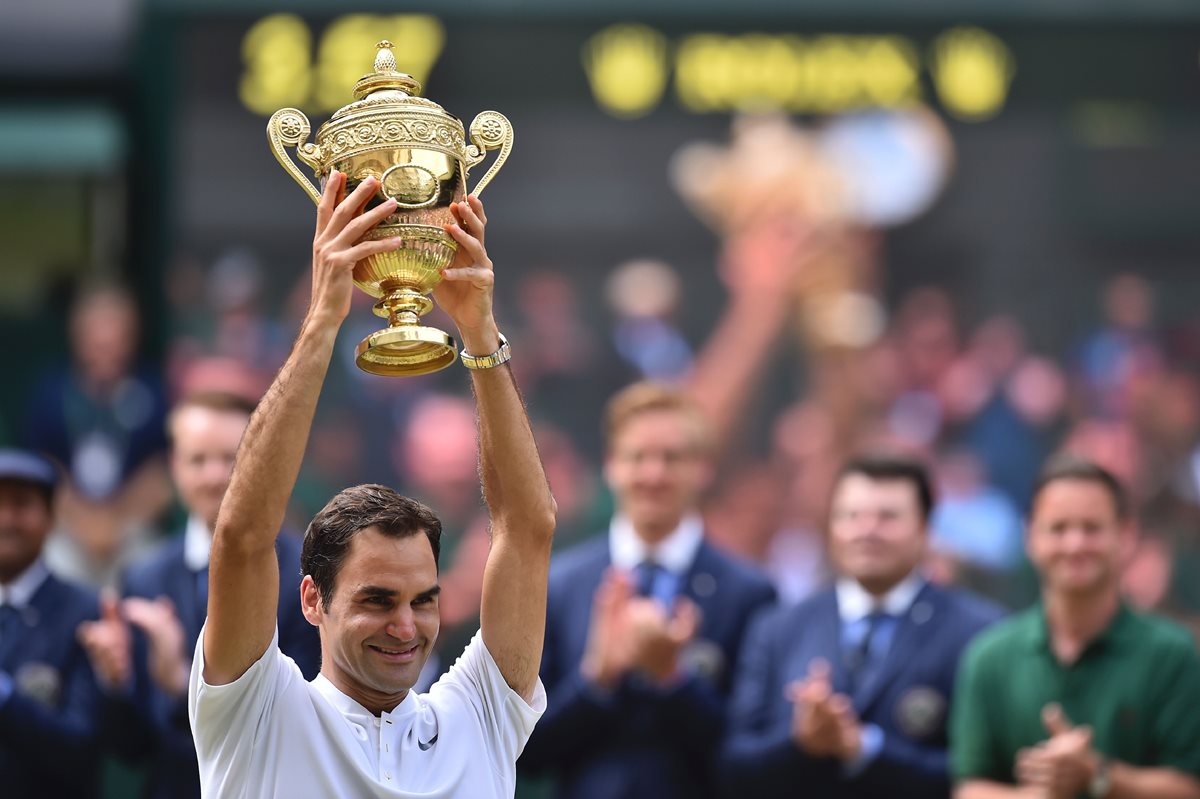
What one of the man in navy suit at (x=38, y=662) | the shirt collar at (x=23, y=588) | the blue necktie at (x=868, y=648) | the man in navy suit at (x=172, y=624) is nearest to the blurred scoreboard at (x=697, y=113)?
the man in navy suit at (x=38, y=662)

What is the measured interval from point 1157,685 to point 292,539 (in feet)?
7.99

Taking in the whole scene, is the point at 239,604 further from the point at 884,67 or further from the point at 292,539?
the point at 884,67

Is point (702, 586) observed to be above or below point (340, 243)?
below

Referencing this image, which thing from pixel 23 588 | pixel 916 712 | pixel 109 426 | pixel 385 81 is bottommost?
pixel 916 712

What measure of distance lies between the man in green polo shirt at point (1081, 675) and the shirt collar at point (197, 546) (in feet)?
7.40

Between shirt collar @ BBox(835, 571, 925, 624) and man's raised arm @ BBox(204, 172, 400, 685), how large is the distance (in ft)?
9.65

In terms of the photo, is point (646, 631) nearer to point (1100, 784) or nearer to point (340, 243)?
point (1100, 784)

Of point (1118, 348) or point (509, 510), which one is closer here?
point (509, 510)

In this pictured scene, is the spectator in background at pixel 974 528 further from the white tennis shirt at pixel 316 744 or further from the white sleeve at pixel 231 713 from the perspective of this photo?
the white sleeve at pixel 231 713

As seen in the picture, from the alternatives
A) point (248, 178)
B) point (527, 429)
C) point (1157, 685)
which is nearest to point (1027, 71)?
point (248, 178)

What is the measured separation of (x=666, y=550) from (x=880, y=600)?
75 cm

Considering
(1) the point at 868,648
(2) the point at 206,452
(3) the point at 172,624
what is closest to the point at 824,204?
(1) the point at 868,648

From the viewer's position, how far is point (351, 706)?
3.57 m

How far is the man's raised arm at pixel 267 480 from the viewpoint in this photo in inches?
132
